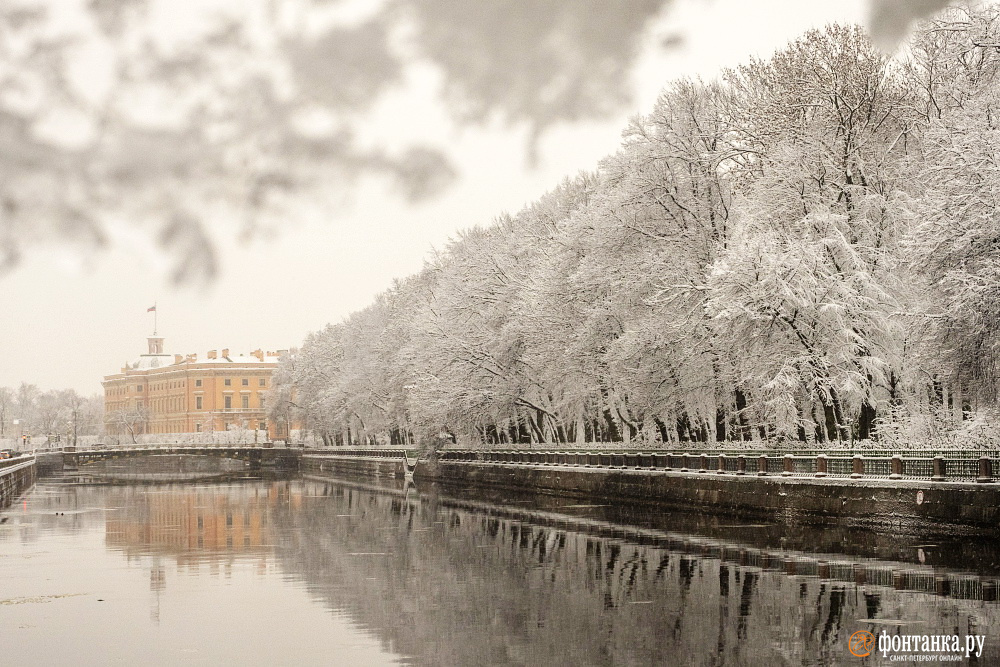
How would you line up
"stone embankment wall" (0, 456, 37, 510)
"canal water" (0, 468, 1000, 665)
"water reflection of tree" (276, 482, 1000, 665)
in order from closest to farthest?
"water reflection of tree" (276, 482, 1000, 665)
"canal water" (0, 468, 1000, 665)
"stone embankment wall" (0, 456, 37, 510)

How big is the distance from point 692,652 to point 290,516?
33927mm

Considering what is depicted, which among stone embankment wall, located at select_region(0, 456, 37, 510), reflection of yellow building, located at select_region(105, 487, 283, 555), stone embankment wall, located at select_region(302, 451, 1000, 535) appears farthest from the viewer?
stone embankment wall, located at select_region(0, 456, 37, 510)

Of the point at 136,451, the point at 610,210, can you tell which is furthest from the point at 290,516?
the point at 136,451

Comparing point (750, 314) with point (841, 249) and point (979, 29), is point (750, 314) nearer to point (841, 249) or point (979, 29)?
point (841, 249)

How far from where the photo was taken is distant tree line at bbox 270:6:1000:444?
103 ft

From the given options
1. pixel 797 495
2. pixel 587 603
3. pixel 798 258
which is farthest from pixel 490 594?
pixel 798 258

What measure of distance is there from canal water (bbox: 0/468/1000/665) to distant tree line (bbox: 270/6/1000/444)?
662 centimetres

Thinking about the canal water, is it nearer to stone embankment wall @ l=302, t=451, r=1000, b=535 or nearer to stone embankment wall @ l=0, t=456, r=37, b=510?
stone embankment wall @ l=302, t=451, r=1000, b=535

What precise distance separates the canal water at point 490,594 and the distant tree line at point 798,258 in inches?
261

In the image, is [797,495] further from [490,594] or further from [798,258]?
[490,594]

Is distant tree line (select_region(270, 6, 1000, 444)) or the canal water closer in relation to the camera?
the canal water

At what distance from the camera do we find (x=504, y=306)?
69312 mm

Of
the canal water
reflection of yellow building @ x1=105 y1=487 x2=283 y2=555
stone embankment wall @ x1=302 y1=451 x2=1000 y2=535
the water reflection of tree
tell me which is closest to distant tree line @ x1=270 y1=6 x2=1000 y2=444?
stone embankment wall @ x1=302 y1=451 x2=1000 y2=535

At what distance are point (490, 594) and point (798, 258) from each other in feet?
72.0
